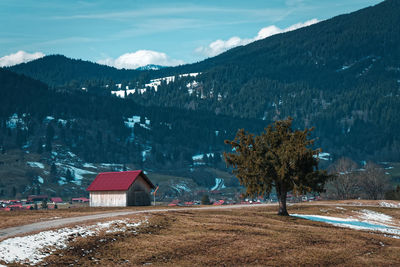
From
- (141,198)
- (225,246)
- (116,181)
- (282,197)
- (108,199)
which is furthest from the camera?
(141,198)

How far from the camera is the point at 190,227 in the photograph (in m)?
55.0

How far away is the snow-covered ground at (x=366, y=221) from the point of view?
70.3m

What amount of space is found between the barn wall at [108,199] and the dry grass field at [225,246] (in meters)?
35.3

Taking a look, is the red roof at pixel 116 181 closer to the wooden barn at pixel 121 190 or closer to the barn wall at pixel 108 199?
the wooden barn at pixel 121 190

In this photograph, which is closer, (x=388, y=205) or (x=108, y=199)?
(x=108, y=199)

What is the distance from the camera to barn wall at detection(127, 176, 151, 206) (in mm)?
96500

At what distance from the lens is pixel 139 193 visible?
325 feet

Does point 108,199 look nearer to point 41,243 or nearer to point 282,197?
point 282,197

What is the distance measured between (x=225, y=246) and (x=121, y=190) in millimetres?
50336

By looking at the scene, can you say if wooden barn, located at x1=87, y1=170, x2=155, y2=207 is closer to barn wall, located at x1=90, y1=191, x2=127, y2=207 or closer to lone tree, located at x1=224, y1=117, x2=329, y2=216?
barn wall, located at x1=90, y1=191, x2=127, y2=207

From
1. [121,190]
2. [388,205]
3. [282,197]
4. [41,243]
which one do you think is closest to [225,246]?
[41,243]

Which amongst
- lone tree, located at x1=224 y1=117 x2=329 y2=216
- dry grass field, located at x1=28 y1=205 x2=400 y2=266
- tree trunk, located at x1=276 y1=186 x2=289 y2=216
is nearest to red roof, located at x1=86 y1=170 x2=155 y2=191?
lone tree, located at x1=224 y1=117 x2=329 y2=216

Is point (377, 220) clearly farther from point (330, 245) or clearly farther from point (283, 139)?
point (330, 245)

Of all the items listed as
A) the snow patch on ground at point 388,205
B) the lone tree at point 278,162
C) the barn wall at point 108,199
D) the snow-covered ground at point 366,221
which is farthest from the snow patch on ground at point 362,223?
the barn wall at point 108,199
